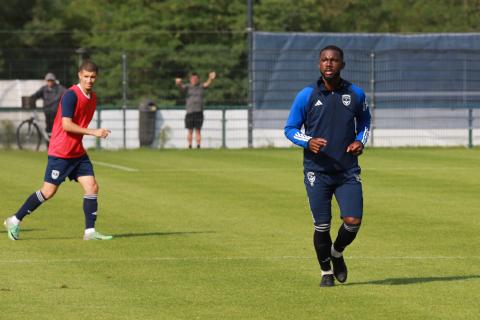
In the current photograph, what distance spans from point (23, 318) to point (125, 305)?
0.84 metres

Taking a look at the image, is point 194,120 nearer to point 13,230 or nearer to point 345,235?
point 13,230

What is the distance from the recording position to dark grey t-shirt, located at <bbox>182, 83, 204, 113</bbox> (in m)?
33.3

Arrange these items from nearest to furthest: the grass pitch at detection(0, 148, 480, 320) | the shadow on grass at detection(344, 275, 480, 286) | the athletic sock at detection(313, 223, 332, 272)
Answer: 1. the grass pitch at detection(0, 148, 480, 320)
2. the athletic sock at detection(313, 223, 332, 272)
3. the shadow on grass at detection(344, 275, 480, 286)

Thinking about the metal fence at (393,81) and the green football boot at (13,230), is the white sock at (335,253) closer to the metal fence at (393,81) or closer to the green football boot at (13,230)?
the green football boot at (13,230)

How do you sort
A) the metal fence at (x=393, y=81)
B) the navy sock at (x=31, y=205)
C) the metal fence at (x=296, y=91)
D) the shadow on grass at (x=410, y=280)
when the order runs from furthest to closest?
the metal fence at (x=393, y=81) < the metal fence at (x=296, y=91) < the navy sock at (x=31, y=205) < the shadow on grass at (x=410, y=280)

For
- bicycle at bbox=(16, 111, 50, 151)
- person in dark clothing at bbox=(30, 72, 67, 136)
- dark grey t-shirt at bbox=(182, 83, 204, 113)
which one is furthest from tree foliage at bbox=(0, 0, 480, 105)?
person in dark clothing at bbox=(30, 72, 67, 136)

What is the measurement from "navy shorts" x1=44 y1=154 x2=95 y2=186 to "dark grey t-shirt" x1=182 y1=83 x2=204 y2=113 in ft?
62.0

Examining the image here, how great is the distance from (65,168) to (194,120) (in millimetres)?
19206

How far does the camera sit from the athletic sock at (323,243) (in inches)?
425

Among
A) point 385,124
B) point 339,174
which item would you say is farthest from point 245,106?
point 339,174

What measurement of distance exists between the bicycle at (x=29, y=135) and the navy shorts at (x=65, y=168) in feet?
63.3

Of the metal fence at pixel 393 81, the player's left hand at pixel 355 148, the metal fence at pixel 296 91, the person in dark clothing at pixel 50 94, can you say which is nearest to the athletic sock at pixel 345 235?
the player's left hand at pixel 355 148

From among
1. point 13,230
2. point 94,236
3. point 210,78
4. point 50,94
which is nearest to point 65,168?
point 94,236

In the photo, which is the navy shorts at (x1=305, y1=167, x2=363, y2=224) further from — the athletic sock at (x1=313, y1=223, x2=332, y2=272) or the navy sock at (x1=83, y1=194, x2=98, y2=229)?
the navy sock at (x1=83, y1=194, x2=98, y2=229)
